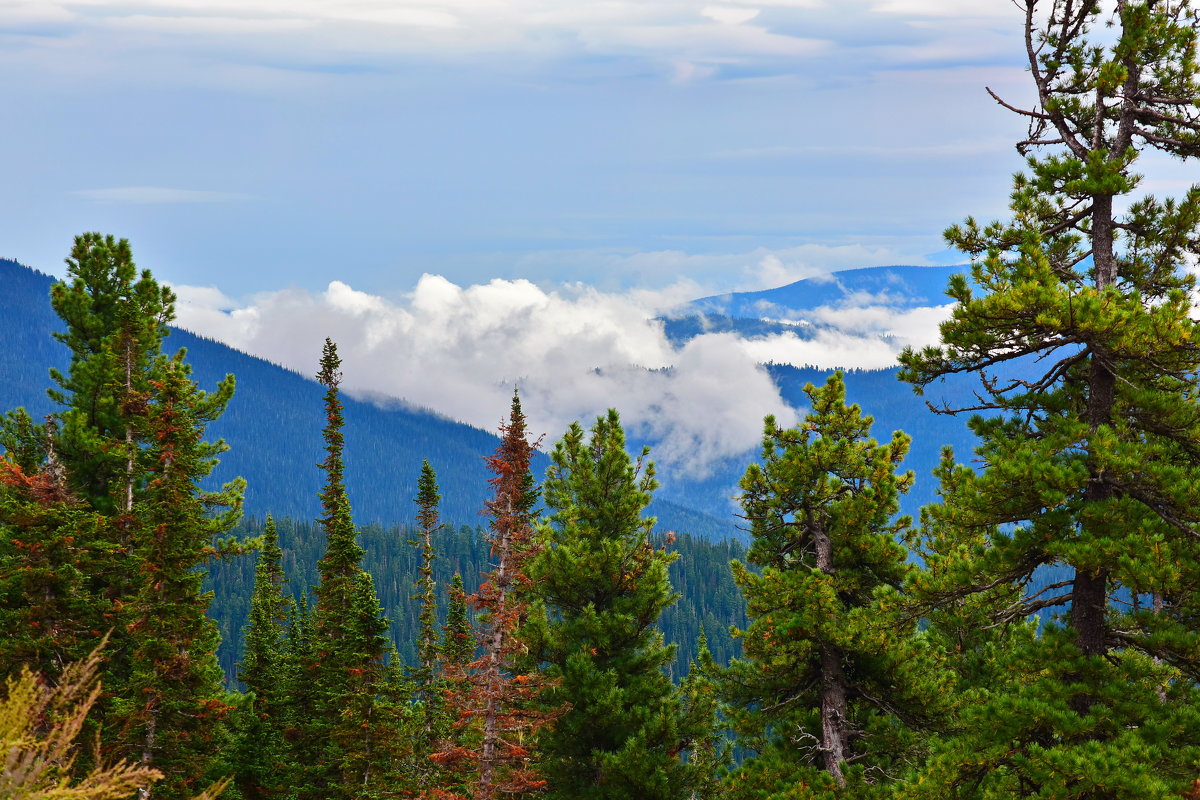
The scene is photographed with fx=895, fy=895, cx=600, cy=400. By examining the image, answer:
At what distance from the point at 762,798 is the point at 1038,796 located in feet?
24.1

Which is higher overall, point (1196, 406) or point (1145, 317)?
point (1145, 317)

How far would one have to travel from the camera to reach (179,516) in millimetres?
25031

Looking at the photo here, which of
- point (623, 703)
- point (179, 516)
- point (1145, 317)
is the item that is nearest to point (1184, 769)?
point (1145, 317)

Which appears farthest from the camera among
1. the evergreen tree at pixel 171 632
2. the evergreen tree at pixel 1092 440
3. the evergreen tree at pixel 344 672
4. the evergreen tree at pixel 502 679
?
the evergreen tree at pixel 344 672

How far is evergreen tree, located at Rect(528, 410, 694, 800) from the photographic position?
23.4m

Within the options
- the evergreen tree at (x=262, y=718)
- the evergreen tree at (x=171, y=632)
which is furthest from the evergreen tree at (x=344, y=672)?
the evergreen tree at (x=171, y=632)

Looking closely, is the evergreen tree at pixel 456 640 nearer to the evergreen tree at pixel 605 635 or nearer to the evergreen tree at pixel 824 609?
the evergreen tree at pixel 605 635

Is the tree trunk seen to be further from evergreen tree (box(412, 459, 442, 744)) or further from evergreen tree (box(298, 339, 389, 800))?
evergreen tree (box(412, 459, 442, 744))

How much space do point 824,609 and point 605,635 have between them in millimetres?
7516

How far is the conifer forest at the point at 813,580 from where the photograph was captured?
12.2 m

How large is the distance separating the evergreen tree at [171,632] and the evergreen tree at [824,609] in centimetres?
1500

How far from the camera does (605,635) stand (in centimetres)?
2431

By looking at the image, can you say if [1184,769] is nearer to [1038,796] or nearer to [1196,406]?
[1038,796]

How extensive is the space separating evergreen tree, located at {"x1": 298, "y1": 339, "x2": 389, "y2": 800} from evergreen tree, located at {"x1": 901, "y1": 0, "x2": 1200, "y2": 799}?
1006 inches
